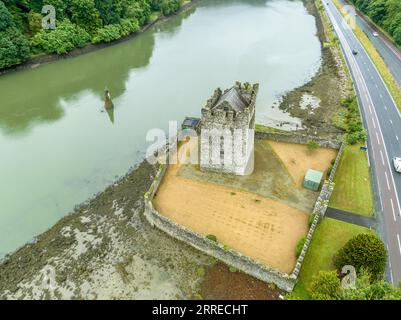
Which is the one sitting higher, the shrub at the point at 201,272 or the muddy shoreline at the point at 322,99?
the muddy shoreline at the point at 322,99

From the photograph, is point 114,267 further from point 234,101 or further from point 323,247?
point 234,101

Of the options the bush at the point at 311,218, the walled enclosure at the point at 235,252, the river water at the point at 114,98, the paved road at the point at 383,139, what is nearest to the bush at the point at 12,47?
the river water at the point at 114,98

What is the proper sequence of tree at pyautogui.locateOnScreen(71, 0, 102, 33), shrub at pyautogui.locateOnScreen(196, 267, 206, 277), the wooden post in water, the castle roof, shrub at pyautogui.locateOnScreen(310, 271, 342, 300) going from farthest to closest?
tree at pyautogui.locateOnScreen(71, 0, 102, 33) < the wooden post in water < the castle roof < shrub at pyautogui.locateOnScreen(196, 267, 206, 277) < shrub at pyautogui.locateOnScreen(310, 271, 342, 300)

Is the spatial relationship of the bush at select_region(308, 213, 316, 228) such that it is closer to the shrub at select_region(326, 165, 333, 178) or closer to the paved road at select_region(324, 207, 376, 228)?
the paved road at select_region(324, 207, 376, 228)

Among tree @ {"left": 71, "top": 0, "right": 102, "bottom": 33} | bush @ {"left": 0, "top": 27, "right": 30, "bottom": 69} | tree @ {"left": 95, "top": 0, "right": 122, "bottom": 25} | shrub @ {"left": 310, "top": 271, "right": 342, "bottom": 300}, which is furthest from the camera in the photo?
tree @ {"left": 95, "top": 0, "right": 122, "bottom": 25}

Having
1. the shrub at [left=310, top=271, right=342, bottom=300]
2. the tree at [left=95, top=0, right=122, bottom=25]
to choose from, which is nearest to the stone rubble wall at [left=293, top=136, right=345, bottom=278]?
the shrub at [left=310, top=271, right=342, bottom=300]

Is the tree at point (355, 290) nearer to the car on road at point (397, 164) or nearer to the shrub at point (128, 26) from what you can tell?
the car on road at point (397, 164)

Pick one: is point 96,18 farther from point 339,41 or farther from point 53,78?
point 339,41
